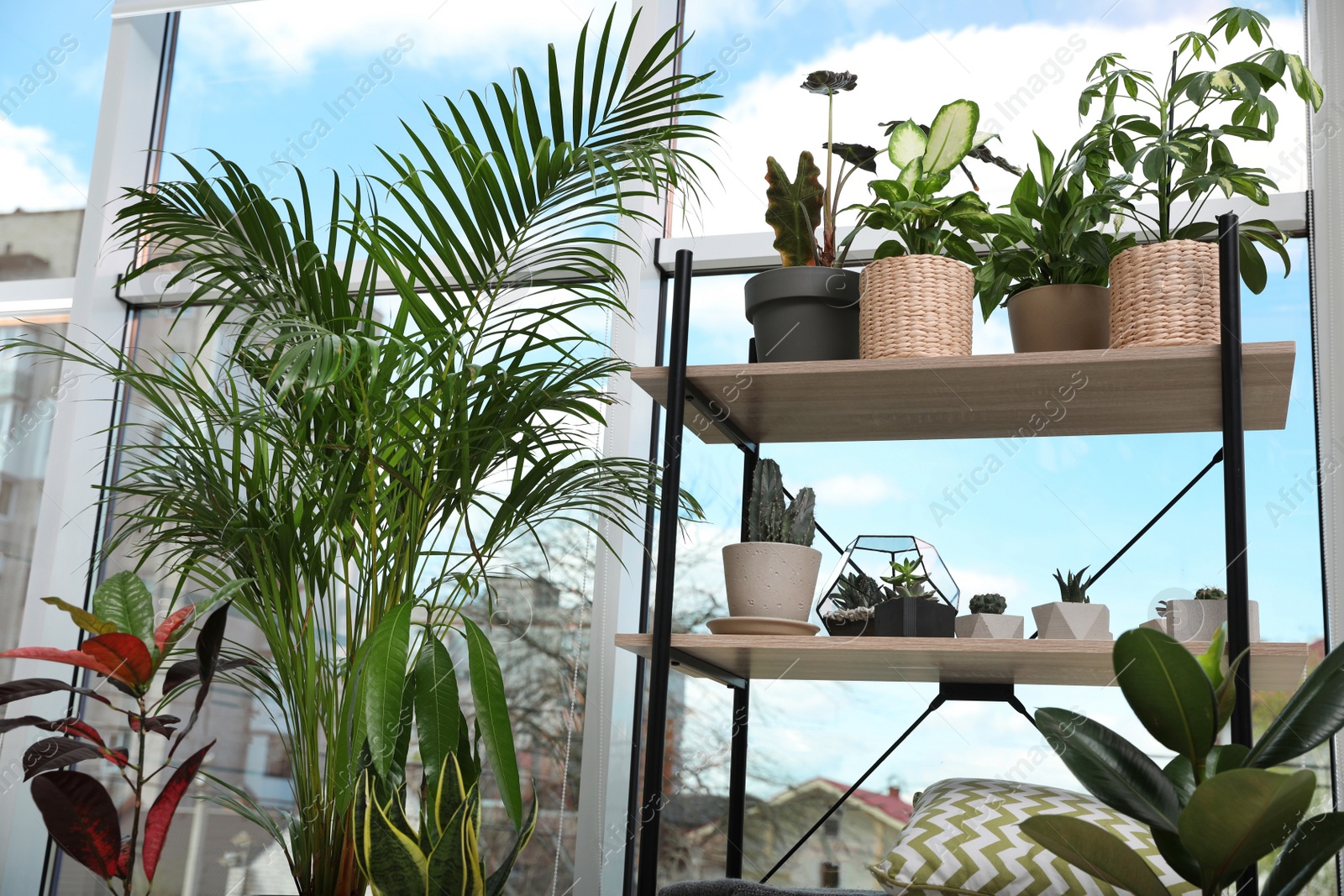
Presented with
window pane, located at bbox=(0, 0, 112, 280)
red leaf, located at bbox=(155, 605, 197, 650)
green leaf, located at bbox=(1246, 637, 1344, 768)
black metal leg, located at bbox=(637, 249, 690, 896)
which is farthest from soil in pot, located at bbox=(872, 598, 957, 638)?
window pane, located at bbox=(0, 0, 112, 280)

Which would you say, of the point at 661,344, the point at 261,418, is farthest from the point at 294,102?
the point at 261,418

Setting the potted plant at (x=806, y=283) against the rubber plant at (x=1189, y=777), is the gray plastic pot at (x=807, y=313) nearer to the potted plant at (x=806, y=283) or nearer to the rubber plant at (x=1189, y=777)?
the potted plant at (x=806, y=283)

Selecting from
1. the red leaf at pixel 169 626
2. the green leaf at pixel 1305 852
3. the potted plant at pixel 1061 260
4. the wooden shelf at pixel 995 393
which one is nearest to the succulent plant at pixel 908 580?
the wooden shelf at pixel 995 393

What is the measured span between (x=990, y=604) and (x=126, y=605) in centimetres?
147

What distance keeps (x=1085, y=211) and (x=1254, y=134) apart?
0.31 m

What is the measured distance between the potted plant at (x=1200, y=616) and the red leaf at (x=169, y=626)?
1.58m

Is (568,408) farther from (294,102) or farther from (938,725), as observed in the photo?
(294,102)

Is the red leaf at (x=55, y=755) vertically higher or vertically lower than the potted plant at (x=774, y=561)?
lower

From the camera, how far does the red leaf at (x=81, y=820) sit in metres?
1.75

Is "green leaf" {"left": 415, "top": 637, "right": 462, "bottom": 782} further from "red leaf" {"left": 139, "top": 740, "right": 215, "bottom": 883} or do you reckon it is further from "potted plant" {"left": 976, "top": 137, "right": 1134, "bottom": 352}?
"potted plant" {"left": 976, "top": 137, "right": 1134, "bottom": 352}

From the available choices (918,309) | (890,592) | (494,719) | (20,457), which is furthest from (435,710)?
(20,457)

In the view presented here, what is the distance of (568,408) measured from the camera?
2.01 metres

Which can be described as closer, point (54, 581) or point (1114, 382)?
point (1114, 382)

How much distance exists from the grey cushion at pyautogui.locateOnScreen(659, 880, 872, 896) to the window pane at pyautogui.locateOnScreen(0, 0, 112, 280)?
2369mm
